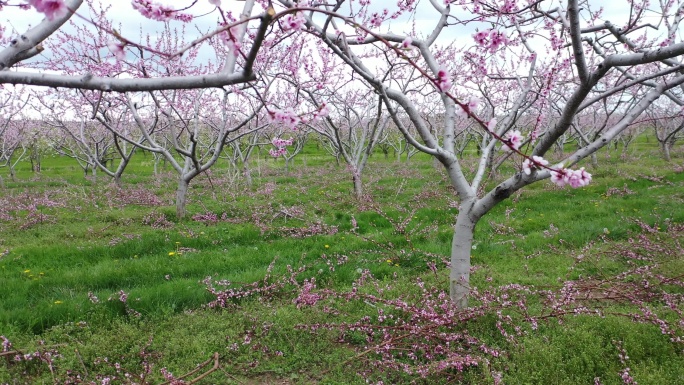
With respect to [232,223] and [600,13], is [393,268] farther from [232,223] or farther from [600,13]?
[600,13]

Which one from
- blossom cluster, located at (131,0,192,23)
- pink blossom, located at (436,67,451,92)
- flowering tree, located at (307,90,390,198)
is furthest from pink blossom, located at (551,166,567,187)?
flowering tree, located at (307,90,390,198)

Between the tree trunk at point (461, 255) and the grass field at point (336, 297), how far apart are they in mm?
229

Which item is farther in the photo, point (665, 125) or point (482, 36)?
point (665, 125)

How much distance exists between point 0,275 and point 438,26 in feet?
21.9

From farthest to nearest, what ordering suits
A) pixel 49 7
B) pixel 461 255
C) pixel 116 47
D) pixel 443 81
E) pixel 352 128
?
pixel 352 128
pixel 461 255
pixel 443 81
pixel 116 47
pixel 49 7

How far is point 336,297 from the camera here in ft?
15.5

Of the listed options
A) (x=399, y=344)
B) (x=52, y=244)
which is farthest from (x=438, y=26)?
(x=52, y=244)

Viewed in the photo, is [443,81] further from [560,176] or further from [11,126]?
[11,126]

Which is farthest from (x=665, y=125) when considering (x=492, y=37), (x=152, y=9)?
(x=152, y=9)

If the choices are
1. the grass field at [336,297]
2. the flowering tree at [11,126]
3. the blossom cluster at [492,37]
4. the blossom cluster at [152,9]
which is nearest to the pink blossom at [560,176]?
the blossom cluster at [492,37]

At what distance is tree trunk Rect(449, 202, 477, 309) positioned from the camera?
3.86m

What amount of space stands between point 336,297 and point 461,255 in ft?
5.45

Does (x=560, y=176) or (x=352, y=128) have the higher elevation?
(x=352, y=128)

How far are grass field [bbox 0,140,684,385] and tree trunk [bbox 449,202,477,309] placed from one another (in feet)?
0.75
